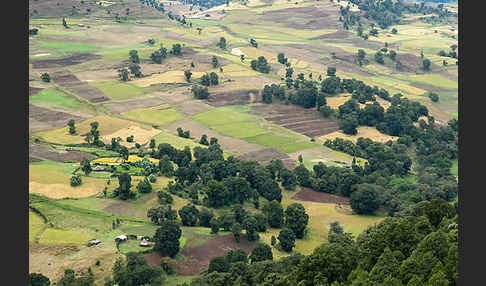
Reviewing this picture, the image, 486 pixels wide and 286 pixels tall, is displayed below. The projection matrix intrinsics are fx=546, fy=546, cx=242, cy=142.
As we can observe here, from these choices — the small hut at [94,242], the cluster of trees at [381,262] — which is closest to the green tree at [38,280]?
the small hut at [94,242]

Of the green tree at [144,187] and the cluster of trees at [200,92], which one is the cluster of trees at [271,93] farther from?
the green tree at [144,187]

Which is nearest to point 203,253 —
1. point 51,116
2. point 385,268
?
point 385,268

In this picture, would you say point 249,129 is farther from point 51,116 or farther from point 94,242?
point 94,242

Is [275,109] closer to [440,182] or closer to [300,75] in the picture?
[300,75]

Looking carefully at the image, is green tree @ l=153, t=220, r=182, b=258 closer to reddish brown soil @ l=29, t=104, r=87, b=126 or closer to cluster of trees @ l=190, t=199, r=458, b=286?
cluster of trees @ l=190, t=199, r=458, b=286

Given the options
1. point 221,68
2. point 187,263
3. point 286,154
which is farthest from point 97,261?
point 221,68

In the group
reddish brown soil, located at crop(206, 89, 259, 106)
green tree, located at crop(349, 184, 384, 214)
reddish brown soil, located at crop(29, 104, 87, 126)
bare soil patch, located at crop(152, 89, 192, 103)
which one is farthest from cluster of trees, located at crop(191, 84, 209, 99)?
green tree, located at crop(349, 184, 384, 214)
